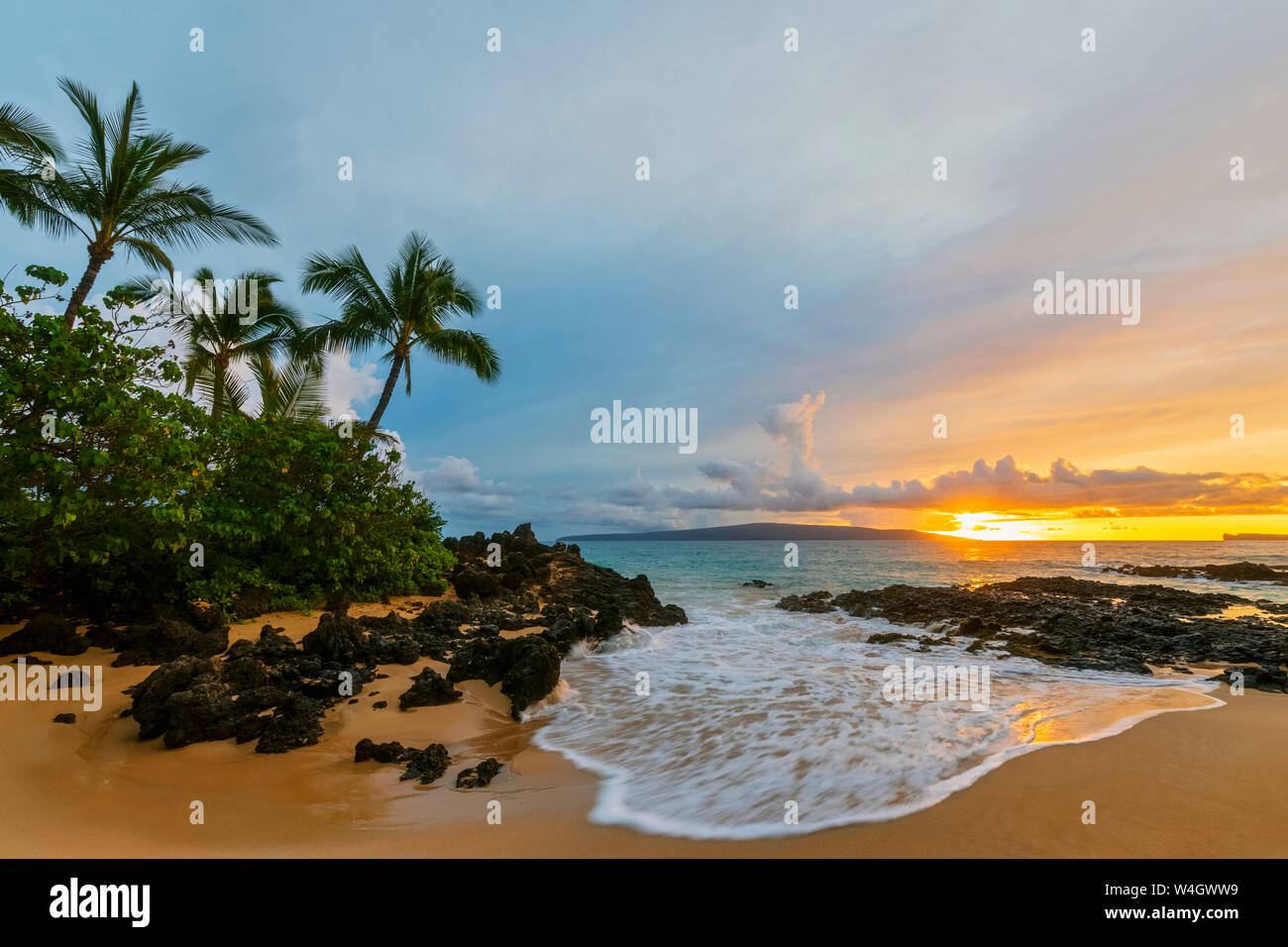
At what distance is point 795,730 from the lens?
6523 mm

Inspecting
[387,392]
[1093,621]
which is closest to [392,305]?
[387,392]

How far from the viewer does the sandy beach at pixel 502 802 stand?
370 centimetres

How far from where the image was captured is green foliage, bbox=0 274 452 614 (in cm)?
674

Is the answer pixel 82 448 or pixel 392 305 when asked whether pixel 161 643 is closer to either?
pixel 82 448

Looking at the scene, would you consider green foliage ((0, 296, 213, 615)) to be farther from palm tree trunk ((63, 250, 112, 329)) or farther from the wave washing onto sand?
palm tree trunk ((63, 250, 112, 329))

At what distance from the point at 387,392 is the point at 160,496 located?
11.4 meters

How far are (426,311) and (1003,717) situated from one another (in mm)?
19125

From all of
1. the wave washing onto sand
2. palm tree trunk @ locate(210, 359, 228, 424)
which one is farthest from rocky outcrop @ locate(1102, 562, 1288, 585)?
palm tree trunk @ locate(210, 359, 228, 424)

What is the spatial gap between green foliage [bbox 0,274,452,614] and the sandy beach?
2.93 m

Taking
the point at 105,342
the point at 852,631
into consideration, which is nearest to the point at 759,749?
the point at 105,342

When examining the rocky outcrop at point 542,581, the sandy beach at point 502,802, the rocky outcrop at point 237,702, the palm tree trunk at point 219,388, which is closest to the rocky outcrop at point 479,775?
the sandy beach at point 502,802

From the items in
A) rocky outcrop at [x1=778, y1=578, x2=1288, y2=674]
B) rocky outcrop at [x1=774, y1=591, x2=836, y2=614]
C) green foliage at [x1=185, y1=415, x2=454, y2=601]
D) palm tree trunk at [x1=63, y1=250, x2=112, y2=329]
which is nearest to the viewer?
green foliage at [x1=185, y1=415, x2=454, y2=601]
